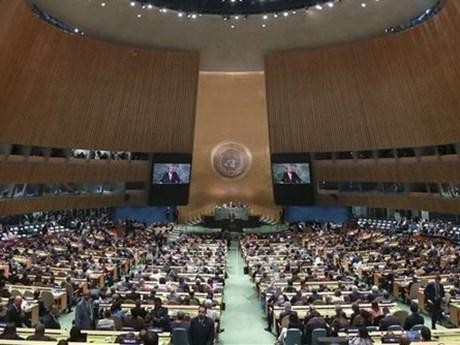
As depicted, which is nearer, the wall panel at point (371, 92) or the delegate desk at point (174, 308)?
the delegate desk at point (174, 308)

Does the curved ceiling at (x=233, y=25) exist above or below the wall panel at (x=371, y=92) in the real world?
above

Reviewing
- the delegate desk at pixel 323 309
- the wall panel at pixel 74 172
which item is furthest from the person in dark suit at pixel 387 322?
the wall panel at pixel 74 172

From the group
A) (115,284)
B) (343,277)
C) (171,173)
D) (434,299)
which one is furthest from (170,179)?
(434,299)

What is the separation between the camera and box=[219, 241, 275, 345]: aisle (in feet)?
39.9

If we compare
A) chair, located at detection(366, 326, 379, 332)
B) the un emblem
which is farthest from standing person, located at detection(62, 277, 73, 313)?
the un emblem

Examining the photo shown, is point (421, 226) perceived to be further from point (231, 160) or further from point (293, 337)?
point (293, 337)

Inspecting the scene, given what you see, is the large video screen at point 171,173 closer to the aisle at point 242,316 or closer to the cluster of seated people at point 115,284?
the cluster of seated people at point 115,284

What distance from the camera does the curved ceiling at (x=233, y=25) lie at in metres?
26.2

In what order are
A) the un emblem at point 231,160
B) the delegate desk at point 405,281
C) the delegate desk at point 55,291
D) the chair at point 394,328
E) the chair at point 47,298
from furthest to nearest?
the un emblem at point 231,160 < the delegate desk at point 405,281 < the delegate desk at point 55,291 < the chair at point 47,298 < the chair at point 394,328

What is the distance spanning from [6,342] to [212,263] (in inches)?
486

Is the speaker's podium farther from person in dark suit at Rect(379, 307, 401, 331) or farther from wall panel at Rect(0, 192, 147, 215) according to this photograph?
person in dark suit at Rect(379, 307, 401, 331)

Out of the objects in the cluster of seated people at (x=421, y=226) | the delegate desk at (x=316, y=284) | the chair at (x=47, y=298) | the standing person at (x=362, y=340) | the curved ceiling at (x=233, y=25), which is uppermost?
the curved ceiling at (x=233, y=25)

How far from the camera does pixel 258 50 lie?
A: 110 ft

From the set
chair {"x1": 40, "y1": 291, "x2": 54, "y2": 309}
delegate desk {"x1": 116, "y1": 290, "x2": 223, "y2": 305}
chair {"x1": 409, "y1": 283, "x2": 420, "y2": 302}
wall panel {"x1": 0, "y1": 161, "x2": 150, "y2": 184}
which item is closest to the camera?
delegate desk {"x1": 116, "y1": 290, "x2": 223, "y2": 305}
